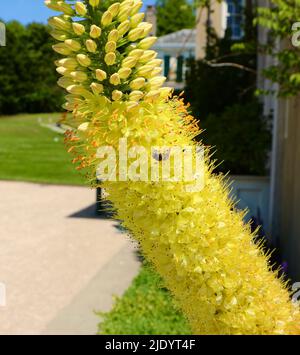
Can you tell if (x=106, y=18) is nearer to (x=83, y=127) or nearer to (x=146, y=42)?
(x=146, y=42)

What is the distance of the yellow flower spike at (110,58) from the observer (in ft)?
3.66

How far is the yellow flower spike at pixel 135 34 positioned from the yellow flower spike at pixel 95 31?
82 millimetres

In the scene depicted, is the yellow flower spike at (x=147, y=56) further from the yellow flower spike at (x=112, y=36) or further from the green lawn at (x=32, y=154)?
the green lawn at (x=32, y=154)

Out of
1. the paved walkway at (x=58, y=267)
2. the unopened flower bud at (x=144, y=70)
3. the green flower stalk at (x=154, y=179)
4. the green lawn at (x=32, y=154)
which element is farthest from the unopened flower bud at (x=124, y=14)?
the green lawn at (x=32, y=154)

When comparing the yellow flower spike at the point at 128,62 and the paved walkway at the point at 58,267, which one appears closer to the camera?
the yellow flower spike at the point at 128,62

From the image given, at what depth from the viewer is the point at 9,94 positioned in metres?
57.2

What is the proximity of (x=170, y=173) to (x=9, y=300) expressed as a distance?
758 cm

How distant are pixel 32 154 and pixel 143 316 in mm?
27615

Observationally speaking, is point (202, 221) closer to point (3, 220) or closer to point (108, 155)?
point (108, 155)

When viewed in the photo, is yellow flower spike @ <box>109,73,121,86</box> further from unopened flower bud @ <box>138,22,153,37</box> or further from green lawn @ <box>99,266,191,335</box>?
green lawn @ <box>99,266,191,335</box>

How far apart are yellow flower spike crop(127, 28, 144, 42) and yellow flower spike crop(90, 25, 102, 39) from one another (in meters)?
0.08

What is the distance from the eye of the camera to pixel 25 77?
5828cm

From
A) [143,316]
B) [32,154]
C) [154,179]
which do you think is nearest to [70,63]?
[154,179]

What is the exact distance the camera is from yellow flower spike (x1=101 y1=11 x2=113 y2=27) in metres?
1.11
